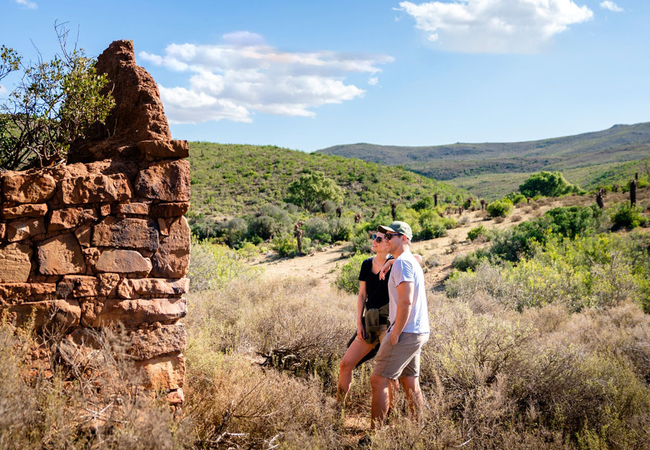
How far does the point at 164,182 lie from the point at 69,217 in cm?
79

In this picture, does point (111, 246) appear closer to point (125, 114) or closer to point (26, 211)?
point (26, 211)

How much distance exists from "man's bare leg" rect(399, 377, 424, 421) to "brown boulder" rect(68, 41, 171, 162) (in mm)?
3217

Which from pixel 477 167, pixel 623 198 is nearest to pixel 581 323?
pixel 623 198

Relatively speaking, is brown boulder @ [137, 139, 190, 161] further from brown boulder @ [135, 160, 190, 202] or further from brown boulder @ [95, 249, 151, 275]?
brown boulder @ [95, 249, 151, 275]

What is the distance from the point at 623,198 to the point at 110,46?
81.1 ft

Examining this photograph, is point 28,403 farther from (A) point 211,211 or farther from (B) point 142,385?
(A) point 211,211

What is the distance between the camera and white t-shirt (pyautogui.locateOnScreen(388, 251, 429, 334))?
379 cm

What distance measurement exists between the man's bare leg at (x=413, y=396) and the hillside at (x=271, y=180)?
102 ft

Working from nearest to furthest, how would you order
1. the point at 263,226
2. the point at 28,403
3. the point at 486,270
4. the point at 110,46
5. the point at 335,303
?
the point at 28,403 → the point at 110,46 → the point at 335,303 → the point at 486,270 → the point at 263,226

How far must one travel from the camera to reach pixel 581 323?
7.06 m

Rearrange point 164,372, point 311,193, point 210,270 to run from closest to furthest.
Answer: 1. point 164,372
2. point 210,270
3. point 311,193

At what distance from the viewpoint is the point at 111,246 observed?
3607 mm

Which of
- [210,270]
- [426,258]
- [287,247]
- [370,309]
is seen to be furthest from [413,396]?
[287,247]

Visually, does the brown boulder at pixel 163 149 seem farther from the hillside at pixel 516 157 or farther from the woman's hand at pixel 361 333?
the hillside at pixel 516 157
